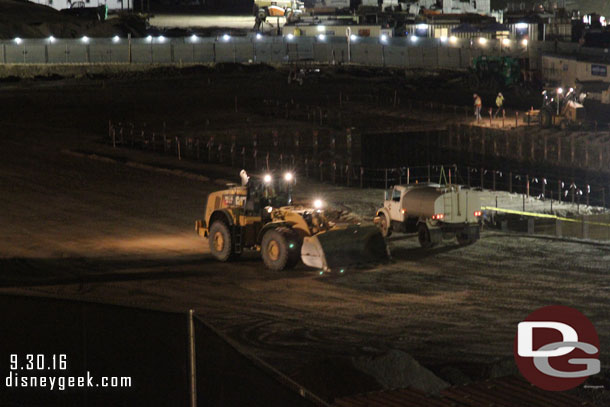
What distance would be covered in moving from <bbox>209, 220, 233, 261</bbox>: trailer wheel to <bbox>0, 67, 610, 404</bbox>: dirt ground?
0.91ft

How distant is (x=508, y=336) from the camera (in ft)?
56.9

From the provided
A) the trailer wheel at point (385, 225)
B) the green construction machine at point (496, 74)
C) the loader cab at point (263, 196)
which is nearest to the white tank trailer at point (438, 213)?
the trailer wheel at point (385, 225)

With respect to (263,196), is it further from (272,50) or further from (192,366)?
(272,50)

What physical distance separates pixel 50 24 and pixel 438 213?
68030mm

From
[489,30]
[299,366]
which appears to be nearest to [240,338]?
[299,366]

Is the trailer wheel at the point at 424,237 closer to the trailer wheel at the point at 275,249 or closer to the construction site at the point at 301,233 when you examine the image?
the construction site at the point at 301,233

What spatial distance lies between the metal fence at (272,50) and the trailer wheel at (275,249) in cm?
4655

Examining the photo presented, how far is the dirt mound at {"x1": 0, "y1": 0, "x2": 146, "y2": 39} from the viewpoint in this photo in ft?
275

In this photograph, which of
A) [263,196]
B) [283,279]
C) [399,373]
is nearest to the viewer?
[399,373]

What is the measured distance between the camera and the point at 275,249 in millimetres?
22016

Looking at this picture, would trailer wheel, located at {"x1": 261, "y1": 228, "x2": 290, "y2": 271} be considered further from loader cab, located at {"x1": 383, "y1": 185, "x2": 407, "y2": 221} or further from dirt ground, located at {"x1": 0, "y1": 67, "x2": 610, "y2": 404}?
loader cab, located at {"x1": 383, "y1": 185, "x2": 407, "y2": 221}

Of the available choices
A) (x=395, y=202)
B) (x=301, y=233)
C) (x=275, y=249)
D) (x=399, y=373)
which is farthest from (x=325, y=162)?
(x=399, y=373)

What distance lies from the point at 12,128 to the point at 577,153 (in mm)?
25034

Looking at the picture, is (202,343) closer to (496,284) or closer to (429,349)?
(429,349)
